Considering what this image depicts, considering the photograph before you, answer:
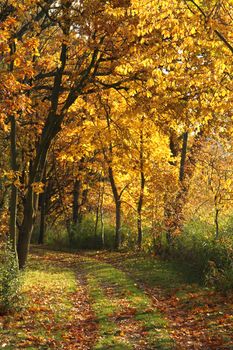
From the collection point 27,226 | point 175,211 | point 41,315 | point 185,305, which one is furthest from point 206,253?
point 41,315

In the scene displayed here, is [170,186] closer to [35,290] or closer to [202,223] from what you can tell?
[202,223]

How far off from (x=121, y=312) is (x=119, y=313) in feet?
0.37

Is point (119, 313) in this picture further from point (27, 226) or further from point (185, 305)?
point (27, 226)

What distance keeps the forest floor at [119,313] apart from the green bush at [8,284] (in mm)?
263

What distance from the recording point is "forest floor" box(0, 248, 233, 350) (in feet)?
31.0

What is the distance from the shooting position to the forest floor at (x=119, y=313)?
9438 millimetres

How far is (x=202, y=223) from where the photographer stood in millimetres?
19812

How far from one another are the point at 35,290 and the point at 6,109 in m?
6.45

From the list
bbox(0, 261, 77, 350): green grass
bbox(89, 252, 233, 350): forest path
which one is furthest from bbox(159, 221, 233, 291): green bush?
bbox(0, 261, 77, 350): green grass

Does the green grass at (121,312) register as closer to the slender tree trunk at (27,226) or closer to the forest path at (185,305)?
the forest path at (185,305)

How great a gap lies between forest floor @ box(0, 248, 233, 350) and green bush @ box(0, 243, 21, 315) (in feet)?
0.86

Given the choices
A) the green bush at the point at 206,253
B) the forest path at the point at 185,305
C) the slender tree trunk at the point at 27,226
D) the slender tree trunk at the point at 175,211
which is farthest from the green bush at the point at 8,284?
the slender tree trunk at the point at 175,211

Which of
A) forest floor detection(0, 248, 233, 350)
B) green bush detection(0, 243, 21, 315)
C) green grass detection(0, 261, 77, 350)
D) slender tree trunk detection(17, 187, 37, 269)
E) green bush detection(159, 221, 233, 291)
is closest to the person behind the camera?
green grass detection(0, 261, 77, 350)

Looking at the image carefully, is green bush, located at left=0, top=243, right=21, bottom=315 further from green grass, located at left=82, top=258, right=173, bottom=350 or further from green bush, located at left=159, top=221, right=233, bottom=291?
green bush, located at left=159, top=221, right=233, bottom=291
